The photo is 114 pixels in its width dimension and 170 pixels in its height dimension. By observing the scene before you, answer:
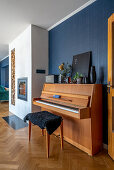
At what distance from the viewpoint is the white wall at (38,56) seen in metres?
3.12

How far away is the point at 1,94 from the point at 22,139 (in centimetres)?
478

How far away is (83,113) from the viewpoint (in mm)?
1663

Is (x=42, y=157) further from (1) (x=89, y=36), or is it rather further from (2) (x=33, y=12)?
(2) (x=33, y=12)

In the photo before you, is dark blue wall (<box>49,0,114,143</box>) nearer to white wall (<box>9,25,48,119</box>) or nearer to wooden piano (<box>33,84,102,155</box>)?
wooden piano (<box>33,84,102,155</box>)

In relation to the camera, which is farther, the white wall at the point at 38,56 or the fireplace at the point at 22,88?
the fireplace at the point at 22,88

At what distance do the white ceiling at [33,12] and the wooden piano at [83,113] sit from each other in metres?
1.56

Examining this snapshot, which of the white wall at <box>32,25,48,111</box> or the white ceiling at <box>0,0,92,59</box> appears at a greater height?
the white ceiling at <box>0,0,92,59</box>

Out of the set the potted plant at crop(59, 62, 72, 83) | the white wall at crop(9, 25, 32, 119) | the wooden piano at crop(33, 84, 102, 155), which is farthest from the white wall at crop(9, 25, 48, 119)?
the wooden piano at crop(33, 84, 102, 155)

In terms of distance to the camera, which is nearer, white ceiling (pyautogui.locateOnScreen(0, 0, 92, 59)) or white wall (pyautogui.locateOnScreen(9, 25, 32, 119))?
white ceiling (pyautogui.locateOnScreen(0, 0, 92, 59))

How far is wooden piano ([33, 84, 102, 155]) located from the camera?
5.82 feet

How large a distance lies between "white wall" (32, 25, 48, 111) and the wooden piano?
38.4 inches

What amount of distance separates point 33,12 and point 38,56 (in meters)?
1.00

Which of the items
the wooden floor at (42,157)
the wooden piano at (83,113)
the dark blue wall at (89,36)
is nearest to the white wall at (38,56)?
the dark blue wall at (89,36)

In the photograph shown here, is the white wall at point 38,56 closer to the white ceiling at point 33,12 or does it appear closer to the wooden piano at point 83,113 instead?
the white ceiling at point 33,12
